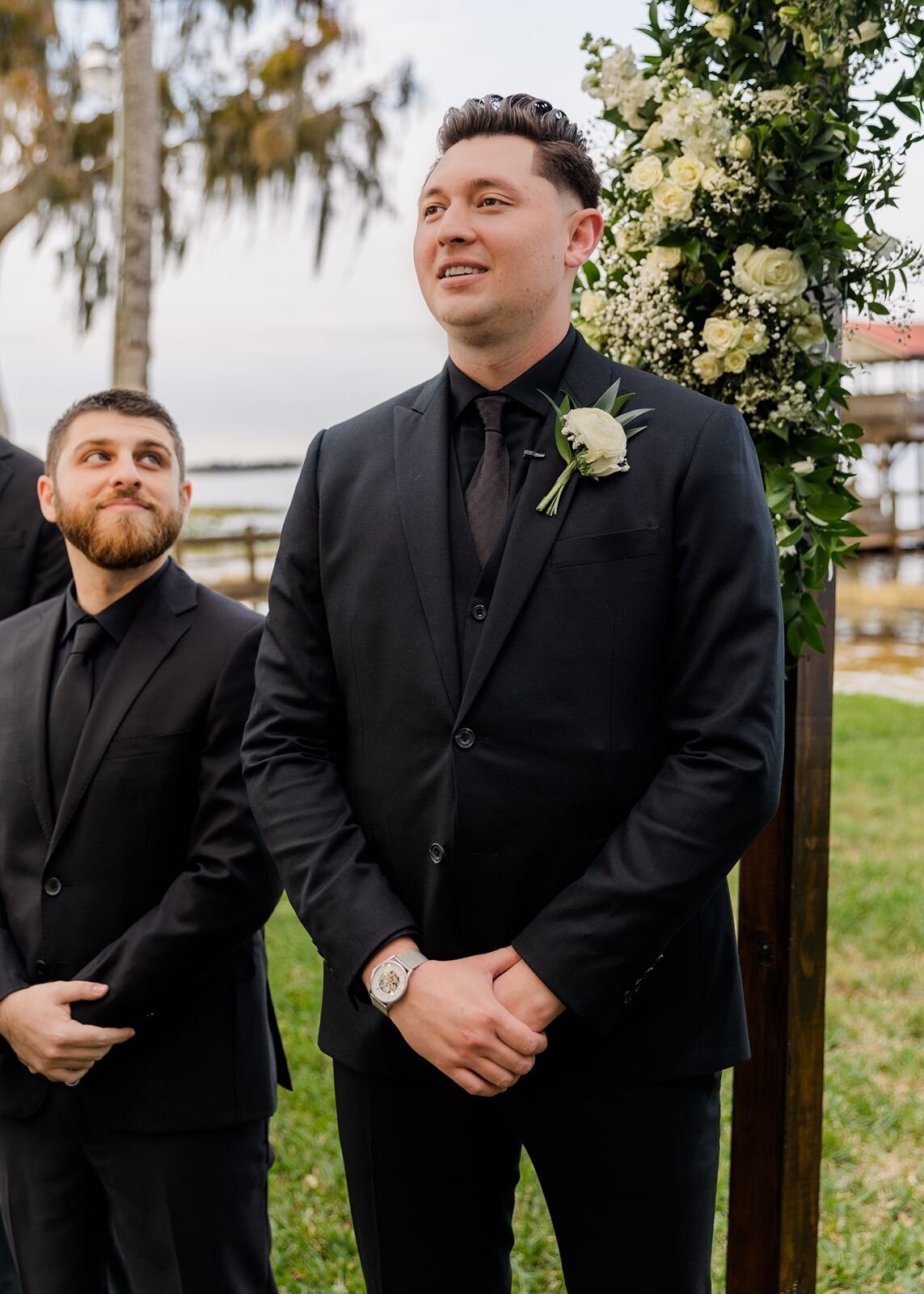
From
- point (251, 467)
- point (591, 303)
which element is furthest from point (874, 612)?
point (591, 303)

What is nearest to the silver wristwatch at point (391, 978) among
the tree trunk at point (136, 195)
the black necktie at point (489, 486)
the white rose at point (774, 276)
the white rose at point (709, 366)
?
the black necktie at point (489, 486)

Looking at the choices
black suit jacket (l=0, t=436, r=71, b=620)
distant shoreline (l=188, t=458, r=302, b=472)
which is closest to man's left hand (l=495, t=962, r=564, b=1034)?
black suit jacket (l=0, t=436, r=71, b=620)

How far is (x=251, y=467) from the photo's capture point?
18141 mm

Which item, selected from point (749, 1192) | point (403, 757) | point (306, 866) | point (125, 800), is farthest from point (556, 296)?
point (749, 1192)

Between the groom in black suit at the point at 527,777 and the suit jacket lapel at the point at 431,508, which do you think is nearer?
the groom in black suit at the point at 527,777

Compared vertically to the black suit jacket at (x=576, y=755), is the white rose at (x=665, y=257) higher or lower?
higher

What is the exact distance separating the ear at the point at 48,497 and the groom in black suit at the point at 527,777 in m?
0.81

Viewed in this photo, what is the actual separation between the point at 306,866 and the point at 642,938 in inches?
22.9

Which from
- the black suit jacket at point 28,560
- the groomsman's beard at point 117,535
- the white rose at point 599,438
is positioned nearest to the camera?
the white rose at point 599,438

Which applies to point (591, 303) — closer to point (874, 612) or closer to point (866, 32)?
point (866, 32)

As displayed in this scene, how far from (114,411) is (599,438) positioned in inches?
49.6

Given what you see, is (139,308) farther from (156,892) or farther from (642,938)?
(642,938)

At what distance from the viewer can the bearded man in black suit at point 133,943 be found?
246 cm

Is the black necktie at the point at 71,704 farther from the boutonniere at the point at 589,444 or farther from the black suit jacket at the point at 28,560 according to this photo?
the boutonniere at the point at 589,444
